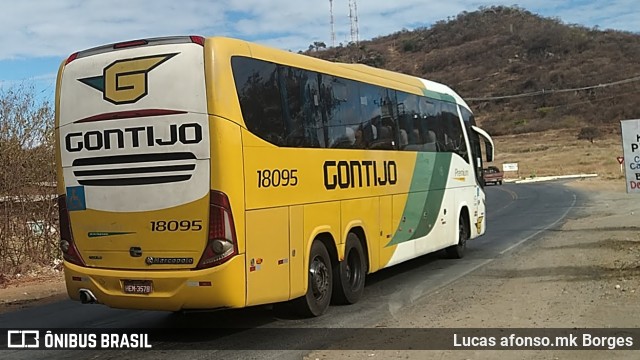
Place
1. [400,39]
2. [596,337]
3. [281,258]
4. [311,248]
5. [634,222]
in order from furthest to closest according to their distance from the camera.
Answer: [400,39] → [634,222] → [311,248] → [281,258] → [596,337]

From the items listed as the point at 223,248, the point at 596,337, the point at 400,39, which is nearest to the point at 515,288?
the point at 596,337

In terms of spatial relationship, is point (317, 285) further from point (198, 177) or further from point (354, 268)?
point (198, 177)

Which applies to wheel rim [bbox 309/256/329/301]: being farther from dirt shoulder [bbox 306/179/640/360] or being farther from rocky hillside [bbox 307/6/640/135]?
rocky hillside [bbox 307/6/640/135]

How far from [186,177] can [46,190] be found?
31.0 feet

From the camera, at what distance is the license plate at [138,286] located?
7.77m

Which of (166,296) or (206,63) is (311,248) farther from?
(206,63)

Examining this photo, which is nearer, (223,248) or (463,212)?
(223,248)

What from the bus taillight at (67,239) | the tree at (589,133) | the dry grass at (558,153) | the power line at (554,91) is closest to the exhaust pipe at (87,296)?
the bus taillight at (67,239)

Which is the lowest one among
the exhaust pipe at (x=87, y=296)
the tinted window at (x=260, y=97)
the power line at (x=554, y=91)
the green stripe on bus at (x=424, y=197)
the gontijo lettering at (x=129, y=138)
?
the exhaust pipe at (x=87, y=296)

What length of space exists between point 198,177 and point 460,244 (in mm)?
8587

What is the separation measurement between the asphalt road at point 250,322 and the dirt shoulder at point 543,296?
44cm

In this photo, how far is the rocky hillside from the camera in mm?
90562

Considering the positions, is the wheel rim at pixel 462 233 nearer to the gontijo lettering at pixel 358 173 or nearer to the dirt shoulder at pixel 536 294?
the dirt shoulder at pixel 536 294

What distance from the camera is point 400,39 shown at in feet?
483
